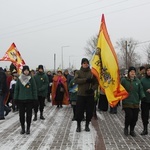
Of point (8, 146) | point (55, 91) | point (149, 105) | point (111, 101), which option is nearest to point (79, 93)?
point (111, 101)

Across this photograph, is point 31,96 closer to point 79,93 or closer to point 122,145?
point 79,93

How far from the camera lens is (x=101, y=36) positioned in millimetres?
8039

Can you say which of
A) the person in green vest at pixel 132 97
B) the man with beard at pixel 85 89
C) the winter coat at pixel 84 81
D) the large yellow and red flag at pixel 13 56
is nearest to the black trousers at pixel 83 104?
the man with beard at pixel 85 89

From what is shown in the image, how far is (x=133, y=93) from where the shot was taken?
25.7 ft

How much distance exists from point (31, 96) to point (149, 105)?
3.01 meters

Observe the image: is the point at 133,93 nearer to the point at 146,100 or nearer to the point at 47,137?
the point at 146,100

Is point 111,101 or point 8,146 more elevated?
point 111,101

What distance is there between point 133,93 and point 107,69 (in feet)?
2.91

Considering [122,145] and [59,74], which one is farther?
[59,74]

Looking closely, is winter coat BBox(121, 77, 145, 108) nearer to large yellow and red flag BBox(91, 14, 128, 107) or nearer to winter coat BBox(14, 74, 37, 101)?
large yellow and red flag BBox(91, 14, 128, 107)

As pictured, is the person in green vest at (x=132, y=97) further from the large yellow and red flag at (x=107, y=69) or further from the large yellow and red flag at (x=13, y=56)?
the large yellow and red flag at (x=13, y=56)

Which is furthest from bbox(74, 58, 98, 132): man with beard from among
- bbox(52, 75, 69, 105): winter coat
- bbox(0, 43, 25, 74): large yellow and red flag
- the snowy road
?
bbox(0, 43, 25, 74): large yellow and red flag

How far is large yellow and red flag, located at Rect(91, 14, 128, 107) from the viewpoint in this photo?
7504 mm

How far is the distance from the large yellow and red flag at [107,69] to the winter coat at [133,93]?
1.11 ft
